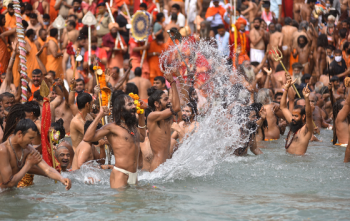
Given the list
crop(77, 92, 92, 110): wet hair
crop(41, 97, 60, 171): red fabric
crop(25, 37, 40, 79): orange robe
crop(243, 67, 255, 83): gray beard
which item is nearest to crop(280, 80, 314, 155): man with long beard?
crop(77, 92, 92, 110): wet hair

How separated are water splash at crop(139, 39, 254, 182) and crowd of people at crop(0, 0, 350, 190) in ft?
0.27

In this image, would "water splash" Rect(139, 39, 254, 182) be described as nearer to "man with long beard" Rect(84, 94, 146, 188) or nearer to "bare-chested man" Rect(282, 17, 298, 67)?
"man with long beard" Rect(84, 94, 146, 188)

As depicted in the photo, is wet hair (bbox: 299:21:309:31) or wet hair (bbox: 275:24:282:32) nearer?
wet hair (bbox: 299:21:309:31)

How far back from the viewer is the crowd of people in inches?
314

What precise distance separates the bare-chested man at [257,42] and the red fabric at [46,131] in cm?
872

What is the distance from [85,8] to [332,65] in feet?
24.7

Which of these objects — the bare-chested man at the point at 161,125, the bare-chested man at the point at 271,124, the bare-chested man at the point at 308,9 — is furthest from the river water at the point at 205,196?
the bare-chested man at the point at 308,9

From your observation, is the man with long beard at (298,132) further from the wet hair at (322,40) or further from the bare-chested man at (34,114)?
the wet hair at (322,40)

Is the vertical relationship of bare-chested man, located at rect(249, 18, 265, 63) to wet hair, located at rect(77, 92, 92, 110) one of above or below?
above

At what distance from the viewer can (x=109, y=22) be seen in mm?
13500

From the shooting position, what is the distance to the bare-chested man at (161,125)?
6.40m

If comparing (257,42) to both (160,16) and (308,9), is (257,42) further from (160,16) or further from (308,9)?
(160,16)

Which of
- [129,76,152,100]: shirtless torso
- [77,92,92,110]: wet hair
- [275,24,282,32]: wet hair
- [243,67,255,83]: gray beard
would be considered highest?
[275,24,282,32]: wet hair

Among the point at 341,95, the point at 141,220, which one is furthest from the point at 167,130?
the point at 341,95
